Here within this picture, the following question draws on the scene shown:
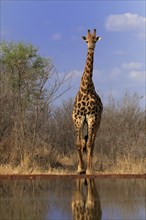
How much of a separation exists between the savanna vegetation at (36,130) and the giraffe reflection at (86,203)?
3.70 meters

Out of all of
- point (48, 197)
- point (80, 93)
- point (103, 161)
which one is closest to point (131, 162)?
point (103, 161)

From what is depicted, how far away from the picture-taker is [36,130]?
57.0 feet

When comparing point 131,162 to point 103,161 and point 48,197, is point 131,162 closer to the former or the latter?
point 103,161

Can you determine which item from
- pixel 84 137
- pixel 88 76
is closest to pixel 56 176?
pixel 84 137

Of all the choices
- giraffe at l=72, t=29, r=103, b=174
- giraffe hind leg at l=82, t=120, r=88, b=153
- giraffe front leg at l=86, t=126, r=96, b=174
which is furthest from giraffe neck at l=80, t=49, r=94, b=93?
giraffe front leg at l=86, t=126, r=96, b=174

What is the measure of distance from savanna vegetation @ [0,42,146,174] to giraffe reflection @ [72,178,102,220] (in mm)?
3704

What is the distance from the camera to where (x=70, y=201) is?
9586 mm

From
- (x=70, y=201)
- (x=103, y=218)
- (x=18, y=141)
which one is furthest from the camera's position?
(x=18, y=141)

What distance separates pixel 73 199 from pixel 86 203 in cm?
58

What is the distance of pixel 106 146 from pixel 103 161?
2.53 m

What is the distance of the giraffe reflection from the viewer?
8095 millimetres

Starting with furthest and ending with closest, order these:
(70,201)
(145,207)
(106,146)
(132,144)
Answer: (106,146) < (132,144) < (70,201) < (145,207)

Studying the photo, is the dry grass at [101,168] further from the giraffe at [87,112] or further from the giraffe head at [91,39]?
the giraffe head at [91,39]

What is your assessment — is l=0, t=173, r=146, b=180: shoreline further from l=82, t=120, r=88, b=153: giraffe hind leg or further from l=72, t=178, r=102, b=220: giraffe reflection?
l=72, t=178, r=102, b=220: giraffe reflection
